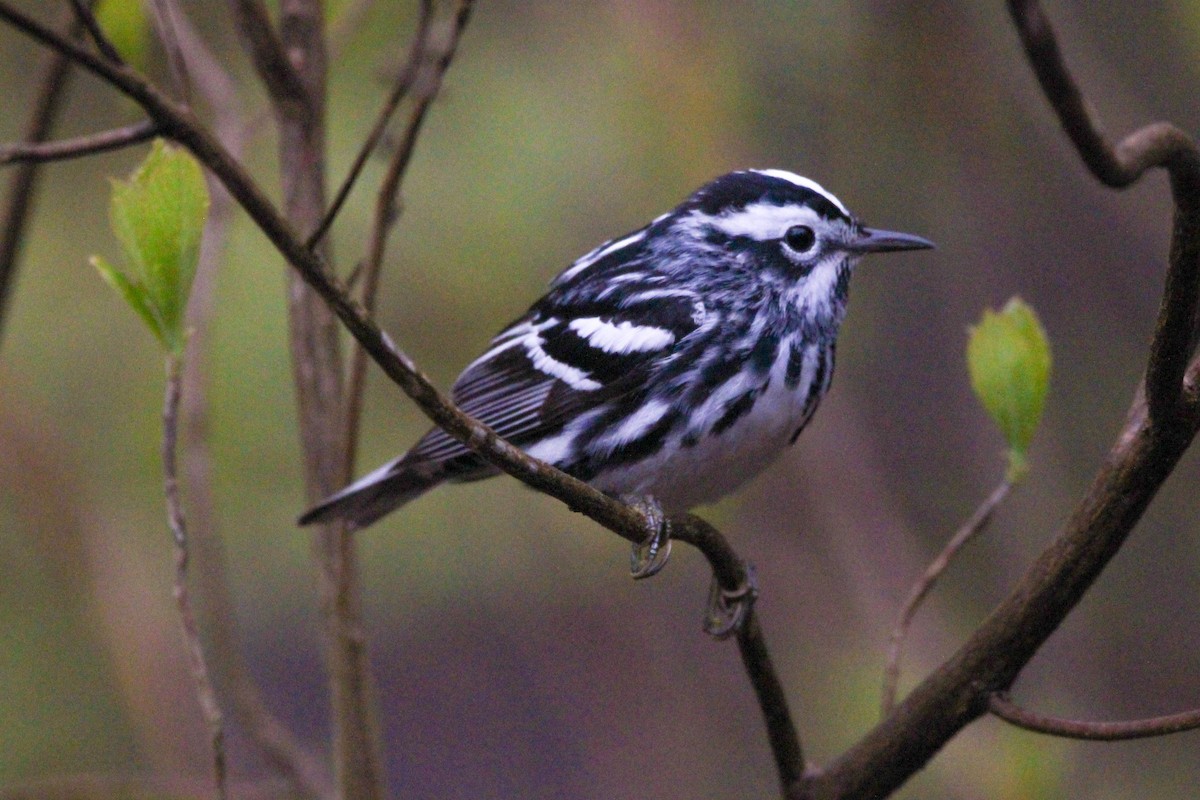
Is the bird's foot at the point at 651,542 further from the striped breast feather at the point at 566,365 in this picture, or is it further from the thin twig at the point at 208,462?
the thin twig at the point at 208,462

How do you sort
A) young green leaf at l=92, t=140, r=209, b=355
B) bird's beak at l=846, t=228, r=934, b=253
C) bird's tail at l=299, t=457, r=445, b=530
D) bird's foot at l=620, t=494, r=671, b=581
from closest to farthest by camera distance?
young green leaf at l=92, t=140, r=209, b=355
bird's foot at l=620, t=494, r=671, b=581
bird's tail at l=299, t=457, r=445, b=530
bird's beak at l=846, t=228, r=934, b=253

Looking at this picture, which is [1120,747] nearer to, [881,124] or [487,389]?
[881,124]

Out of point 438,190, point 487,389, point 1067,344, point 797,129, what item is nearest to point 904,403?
point 1067,344

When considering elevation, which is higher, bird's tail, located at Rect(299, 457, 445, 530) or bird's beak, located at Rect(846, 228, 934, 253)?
bird's beak, located at Rect(846, 228, 934, 253)

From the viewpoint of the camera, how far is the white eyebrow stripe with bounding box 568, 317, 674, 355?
254cm

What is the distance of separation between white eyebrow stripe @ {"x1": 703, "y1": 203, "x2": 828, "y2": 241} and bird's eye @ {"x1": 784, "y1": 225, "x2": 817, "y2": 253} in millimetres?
12

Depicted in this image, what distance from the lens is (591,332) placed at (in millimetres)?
2682

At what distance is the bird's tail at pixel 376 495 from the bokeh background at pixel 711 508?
3.26ft

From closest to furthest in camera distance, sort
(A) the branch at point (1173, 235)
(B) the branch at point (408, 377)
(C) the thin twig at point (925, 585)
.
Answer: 1. (B) the branch at point (408, 377)
2. (A) the branch at point (1173, 235)
3. (C) the thin twig at point (925, 585)

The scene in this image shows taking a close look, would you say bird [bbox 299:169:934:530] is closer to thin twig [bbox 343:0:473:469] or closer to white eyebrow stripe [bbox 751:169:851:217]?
white eyebrow stripe [bbox 751:169:851:217]

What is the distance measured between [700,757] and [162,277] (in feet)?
9.07

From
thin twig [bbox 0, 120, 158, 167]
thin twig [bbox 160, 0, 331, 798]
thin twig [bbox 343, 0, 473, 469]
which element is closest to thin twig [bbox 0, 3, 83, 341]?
thin twig [bbox 160, 0, 331, 798]

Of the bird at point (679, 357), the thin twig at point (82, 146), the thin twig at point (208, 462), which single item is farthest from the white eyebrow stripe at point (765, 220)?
the thin twig at point (82, 146)

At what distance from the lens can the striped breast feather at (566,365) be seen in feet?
8.34
